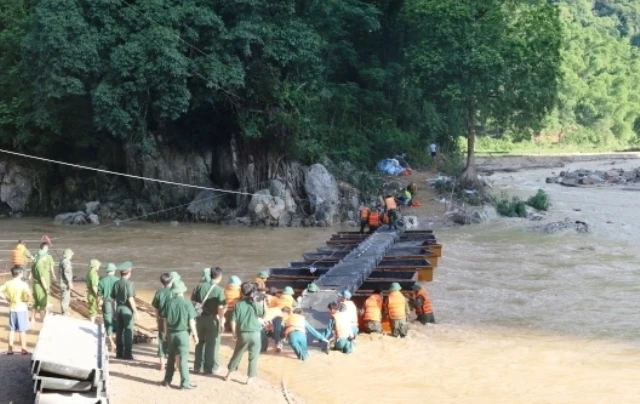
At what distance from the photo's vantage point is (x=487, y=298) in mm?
17891

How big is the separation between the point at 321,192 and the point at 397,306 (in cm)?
1675

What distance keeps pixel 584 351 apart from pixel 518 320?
236 centimetres

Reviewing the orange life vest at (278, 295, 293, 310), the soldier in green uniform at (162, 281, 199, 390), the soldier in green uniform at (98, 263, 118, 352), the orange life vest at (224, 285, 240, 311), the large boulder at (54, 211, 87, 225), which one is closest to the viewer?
the soldier in green uniform at (162, 281, 199, 390)

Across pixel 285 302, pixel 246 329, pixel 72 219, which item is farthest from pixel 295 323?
pixel 72 219

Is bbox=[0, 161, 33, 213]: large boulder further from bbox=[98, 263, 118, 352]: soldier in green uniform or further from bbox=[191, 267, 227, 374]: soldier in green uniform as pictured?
bbox=[191, 267, 227, 374]: soldier in green uniform

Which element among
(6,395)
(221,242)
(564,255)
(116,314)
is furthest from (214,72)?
(6,395)

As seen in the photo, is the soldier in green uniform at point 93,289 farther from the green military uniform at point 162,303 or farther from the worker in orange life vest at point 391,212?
the worker in orange life vest at point 391,212

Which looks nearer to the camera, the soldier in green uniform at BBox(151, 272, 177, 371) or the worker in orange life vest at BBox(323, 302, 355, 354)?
the soldier in green uniform at BBox(151, 272, 177, 371)

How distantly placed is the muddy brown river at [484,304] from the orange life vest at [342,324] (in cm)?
35

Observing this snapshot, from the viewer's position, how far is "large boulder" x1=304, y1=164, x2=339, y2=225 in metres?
30.0

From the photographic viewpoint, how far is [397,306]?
45.8 ft

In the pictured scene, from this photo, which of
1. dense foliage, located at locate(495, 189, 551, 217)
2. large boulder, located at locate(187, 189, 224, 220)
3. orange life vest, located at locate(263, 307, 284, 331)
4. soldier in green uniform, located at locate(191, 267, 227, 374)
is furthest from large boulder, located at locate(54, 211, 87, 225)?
soldier in green uniform, located at locate(191, 267, 227, 374)

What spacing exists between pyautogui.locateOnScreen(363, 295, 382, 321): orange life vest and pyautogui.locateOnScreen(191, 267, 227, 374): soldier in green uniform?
3.77 meters

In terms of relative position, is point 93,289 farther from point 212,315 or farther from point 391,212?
point 391,212
